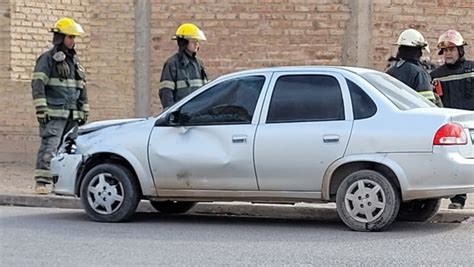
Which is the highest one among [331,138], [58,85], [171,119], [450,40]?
[450,40]

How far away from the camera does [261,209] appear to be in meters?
11.4

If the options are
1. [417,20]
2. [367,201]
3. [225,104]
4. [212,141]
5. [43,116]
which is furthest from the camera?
[417,20]

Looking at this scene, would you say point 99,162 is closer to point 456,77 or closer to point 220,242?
point 220,242

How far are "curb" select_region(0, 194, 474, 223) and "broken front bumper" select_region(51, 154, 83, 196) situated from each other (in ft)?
4.25

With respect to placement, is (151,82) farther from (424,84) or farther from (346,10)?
(424,84)

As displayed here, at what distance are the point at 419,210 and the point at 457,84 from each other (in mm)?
2015

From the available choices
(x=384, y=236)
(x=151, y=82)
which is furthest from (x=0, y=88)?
(x=384, y=236)

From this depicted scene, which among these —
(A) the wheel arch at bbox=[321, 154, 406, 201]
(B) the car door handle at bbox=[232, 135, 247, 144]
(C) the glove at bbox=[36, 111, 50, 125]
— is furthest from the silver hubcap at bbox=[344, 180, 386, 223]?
(C) the glove at bbox=[36, 111, 50, 125]

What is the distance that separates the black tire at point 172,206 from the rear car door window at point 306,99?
189 cm

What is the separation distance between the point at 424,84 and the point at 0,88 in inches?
303

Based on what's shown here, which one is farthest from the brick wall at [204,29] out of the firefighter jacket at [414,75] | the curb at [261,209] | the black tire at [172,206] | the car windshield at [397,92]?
the car windshield at [397,92]

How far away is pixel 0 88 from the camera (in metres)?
15.8

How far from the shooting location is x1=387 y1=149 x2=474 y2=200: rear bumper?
30.1ft

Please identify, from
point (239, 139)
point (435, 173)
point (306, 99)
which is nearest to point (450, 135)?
point (435, 173)
